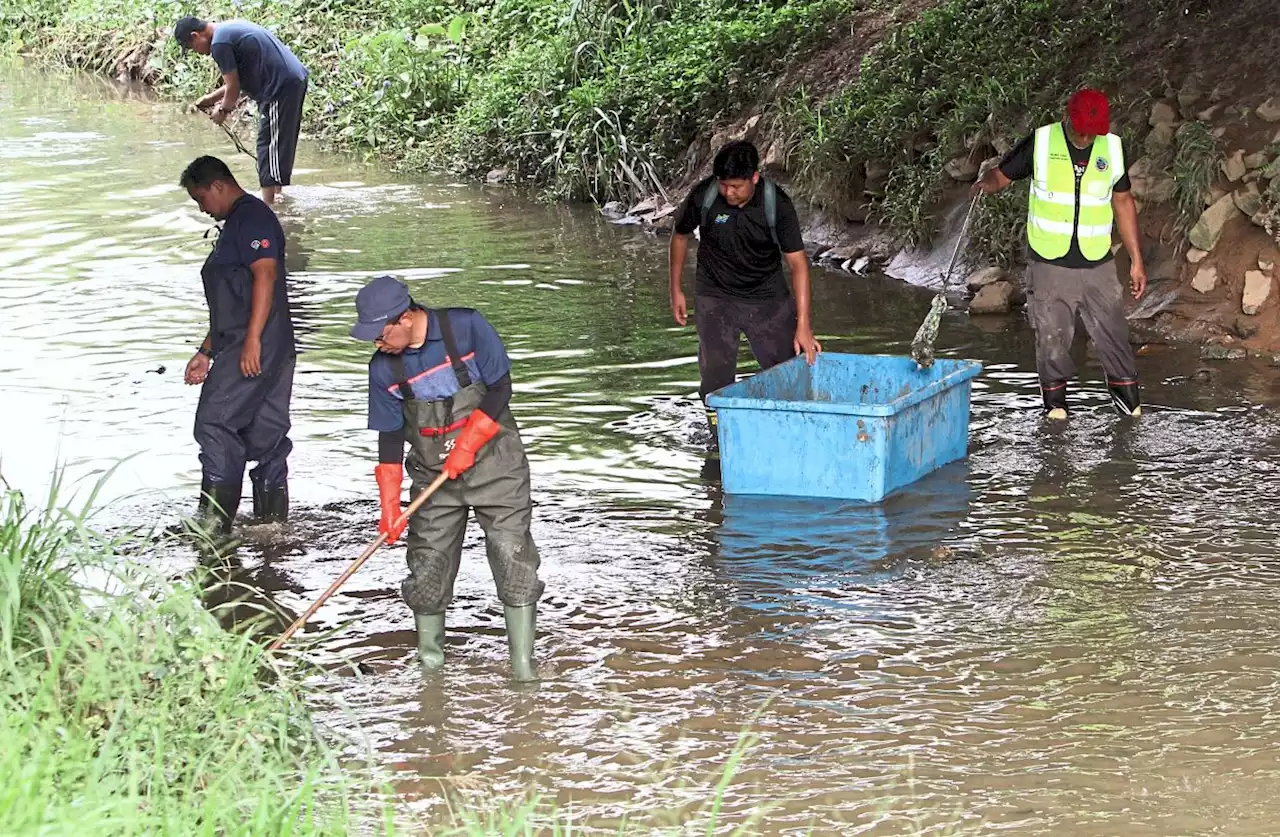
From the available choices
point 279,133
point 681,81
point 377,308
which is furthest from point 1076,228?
point 279,133

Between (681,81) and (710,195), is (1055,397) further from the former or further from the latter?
(681,81)

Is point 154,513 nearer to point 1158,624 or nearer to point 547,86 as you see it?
point 1158,624

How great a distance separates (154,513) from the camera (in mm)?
8672

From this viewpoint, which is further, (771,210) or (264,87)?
(264,87)

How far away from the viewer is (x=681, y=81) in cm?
1725

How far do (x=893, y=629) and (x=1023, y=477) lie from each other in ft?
7.33

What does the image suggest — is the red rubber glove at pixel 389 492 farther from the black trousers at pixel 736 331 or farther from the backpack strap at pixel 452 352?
the black trousers at pixel 736 331

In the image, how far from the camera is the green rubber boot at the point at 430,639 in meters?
6.59

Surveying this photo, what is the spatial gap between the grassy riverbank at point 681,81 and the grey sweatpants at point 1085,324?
3000 mm

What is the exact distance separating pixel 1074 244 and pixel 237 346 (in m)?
4.49

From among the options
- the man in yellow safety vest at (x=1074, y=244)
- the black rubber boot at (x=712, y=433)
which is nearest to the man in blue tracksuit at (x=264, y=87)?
the black rubber boot at (x=712, y=433)

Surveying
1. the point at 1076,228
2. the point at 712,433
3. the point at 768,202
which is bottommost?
the point at 712,433

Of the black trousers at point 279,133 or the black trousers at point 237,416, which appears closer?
the black trousers at point 237,416

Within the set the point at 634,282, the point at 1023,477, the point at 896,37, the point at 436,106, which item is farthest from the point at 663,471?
the point at 436,106
